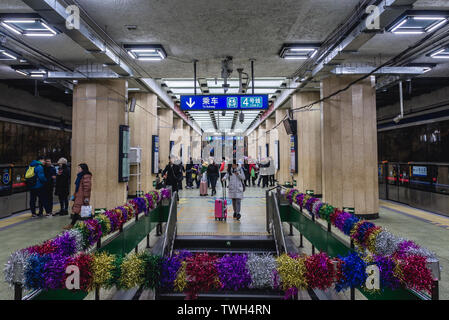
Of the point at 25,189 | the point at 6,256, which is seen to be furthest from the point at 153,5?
the point at 25,189

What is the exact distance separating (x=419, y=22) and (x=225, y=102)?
4.47 m

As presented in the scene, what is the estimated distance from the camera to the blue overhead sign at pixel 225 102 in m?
7.20

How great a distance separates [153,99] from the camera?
11.7 metres

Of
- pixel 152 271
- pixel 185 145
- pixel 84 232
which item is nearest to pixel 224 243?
pixel 84 232

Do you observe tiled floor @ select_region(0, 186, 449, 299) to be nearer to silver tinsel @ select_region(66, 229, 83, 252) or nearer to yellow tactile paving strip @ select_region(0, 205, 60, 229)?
yellow tactile paving strip @ select_region(0, 205, 60, 229)

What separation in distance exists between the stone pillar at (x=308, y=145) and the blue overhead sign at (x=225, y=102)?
4.80 m

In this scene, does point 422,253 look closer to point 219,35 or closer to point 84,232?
point 84,232

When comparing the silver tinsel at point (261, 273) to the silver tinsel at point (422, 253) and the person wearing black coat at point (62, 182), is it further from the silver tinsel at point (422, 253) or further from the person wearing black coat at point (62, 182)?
the person wearing black coat at point (62, 182)

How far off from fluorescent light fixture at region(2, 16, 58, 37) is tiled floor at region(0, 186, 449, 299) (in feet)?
14.3

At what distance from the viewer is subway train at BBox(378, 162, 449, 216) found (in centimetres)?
866

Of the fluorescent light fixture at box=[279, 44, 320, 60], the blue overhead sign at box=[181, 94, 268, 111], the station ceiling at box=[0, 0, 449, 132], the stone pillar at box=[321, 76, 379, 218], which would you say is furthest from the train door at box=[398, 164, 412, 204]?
the blue overhead sign at box=[181, 94, 268, 111]

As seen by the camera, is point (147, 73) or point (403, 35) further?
point (147, 73)
